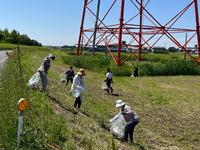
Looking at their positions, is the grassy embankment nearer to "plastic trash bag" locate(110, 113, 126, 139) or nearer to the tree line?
"plastic trash bag" locate(110, 113, 126, 139)

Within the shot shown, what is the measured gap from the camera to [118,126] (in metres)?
12.2

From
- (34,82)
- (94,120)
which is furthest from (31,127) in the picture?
(34,82)

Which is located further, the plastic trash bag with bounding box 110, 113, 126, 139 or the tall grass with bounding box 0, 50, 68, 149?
the plastic trash bag with bounding box 110, 113, 126, 139

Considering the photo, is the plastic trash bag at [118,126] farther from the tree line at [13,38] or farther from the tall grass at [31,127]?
the tree line at [13,38]

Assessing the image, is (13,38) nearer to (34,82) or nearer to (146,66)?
(146,66)

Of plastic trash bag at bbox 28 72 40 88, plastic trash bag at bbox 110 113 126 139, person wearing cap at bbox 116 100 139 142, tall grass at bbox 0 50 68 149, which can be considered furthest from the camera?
plastic trash bag at bbox 28 72 40 88

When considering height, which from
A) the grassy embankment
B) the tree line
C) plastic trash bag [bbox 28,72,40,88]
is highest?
the tree line

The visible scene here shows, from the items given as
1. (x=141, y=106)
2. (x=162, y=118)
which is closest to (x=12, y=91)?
(x=162, y=118)

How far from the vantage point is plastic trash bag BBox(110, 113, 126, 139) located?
12.0 m

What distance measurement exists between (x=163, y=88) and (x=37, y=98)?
14757mm

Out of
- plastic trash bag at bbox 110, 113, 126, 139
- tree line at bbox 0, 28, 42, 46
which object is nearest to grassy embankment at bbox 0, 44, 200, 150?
plastic trash bag at bbox 110, 113, 126, 139

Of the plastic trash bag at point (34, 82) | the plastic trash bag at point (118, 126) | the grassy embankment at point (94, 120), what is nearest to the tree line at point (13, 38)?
the grassy embankment at point (94, 120)

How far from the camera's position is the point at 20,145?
27.6 feet

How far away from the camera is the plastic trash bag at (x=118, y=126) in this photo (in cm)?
1195
